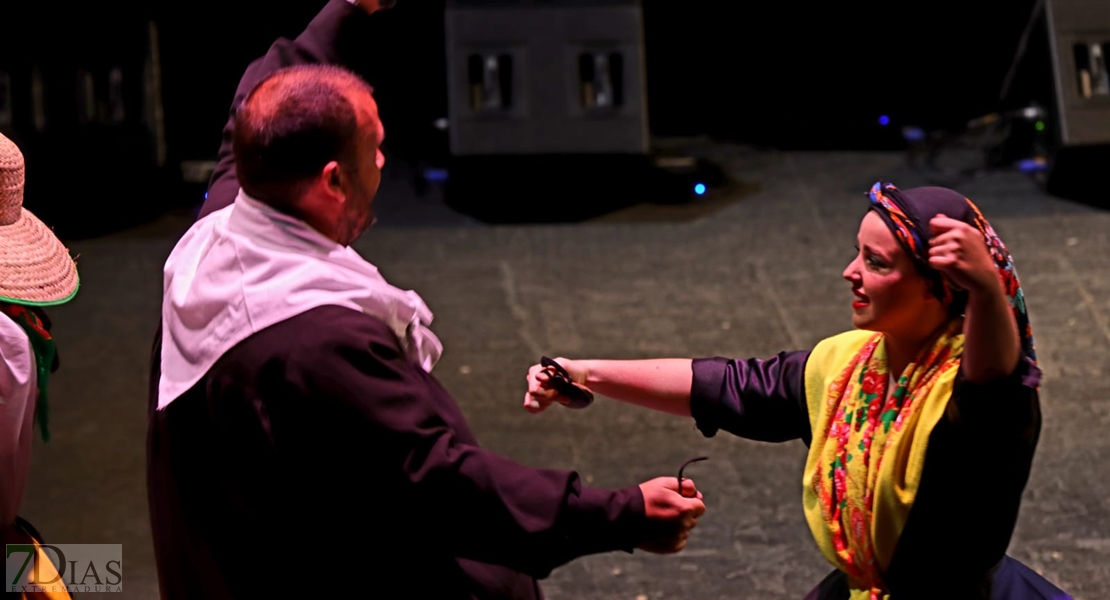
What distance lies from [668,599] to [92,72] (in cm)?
421

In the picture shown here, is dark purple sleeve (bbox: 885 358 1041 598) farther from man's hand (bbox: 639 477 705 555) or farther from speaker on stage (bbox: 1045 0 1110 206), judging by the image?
speaker on stage (bbox: 1045 0 1110 206)

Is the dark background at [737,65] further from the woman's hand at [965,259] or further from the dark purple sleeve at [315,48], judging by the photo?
the woman's hand at [965,259]

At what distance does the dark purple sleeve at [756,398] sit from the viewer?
228 centimetres

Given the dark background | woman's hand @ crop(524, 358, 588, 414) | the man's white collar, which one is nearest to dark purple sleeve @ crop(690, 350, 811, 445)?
woman's hand @ crop(524, 358, 588, 414)

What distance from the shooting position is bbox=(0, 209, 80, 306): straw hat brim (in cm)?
218

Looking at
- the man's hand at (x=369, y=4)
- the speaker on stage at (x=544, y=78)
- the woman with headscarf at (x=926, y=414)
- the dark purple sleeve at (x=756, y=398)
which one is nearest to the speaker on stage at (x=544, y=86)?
the speaker on stage at (x=544, y=78)

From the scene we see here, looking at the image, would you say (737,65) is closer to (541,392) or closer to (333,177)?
(541,392)

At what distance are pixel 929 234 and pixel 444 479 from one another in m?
0.78

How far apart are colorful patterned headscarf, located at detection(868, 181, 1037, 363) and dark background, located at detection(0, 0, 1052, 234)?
4844 mm

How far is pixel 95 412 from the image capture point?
4488mm

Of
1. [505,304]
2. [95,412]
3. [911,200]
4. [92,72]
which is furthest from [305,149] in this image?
[92,72]

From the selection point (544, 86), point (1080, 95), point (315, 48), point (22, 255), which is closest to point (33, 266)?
point (22, 255)

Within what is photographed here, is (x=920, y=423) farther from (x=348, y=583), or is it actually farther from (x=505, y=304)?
(x=505, y=304)

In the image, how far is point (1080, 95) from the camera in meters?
5.87
